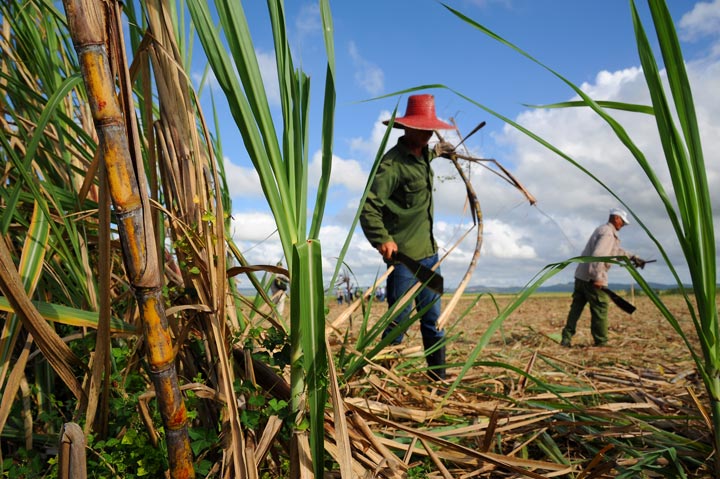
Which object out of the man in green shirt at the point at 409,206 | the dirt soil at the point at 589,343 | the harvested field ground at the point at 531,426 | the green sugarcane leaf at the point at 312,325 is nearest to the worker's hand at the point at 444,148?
the man in green shirt at the point at 409,206

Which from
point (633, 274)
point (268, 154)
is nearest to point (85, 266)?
point (268, 154)

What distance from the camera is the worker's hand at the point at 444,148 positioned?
2.61 m

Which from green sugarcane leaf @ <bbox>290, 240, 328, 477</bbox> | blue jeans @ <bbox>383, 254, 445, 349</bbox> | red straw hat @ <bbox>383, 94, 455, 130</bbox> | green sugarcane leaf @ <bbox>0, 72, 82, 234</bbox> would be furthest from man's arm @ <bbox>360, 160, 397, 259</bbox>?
green sugarcane leaf @ <bbox>0, 72, 82, 234</bbox>

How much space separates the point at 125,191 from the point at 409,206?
2.43 m

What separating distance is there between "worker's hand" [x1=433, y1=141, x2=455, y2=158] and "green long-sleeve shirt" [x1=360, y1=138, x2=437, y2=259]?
358mm

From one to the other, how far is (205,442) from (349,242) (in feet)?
1.82

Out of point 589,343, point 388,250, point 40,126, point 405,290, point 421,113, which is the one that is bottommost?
point 589,343

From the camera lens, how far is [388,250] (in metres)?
2.77

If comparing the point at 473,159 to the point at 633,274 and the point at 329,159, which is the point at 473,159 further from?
the point at 329,159

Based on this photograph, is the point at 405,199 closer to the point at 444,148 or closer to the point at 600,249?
the point at 444,148

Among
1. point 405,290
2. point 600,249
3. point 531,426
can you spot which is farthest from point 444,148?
point 600,249

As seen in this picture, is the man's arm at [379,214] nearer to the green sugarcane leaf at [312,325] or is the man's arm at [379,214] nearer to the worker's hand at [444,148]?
the worker's hand at [444,148]

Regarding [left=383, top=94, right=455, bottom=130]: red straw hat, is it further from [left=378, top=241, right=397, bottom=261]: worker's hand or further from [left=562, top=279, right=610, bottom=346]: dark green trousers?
[left=562, top=279, right=610, bottom=346]: dark green trousers

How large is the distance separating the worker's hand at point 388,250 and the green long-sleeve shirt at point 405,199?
168mm
